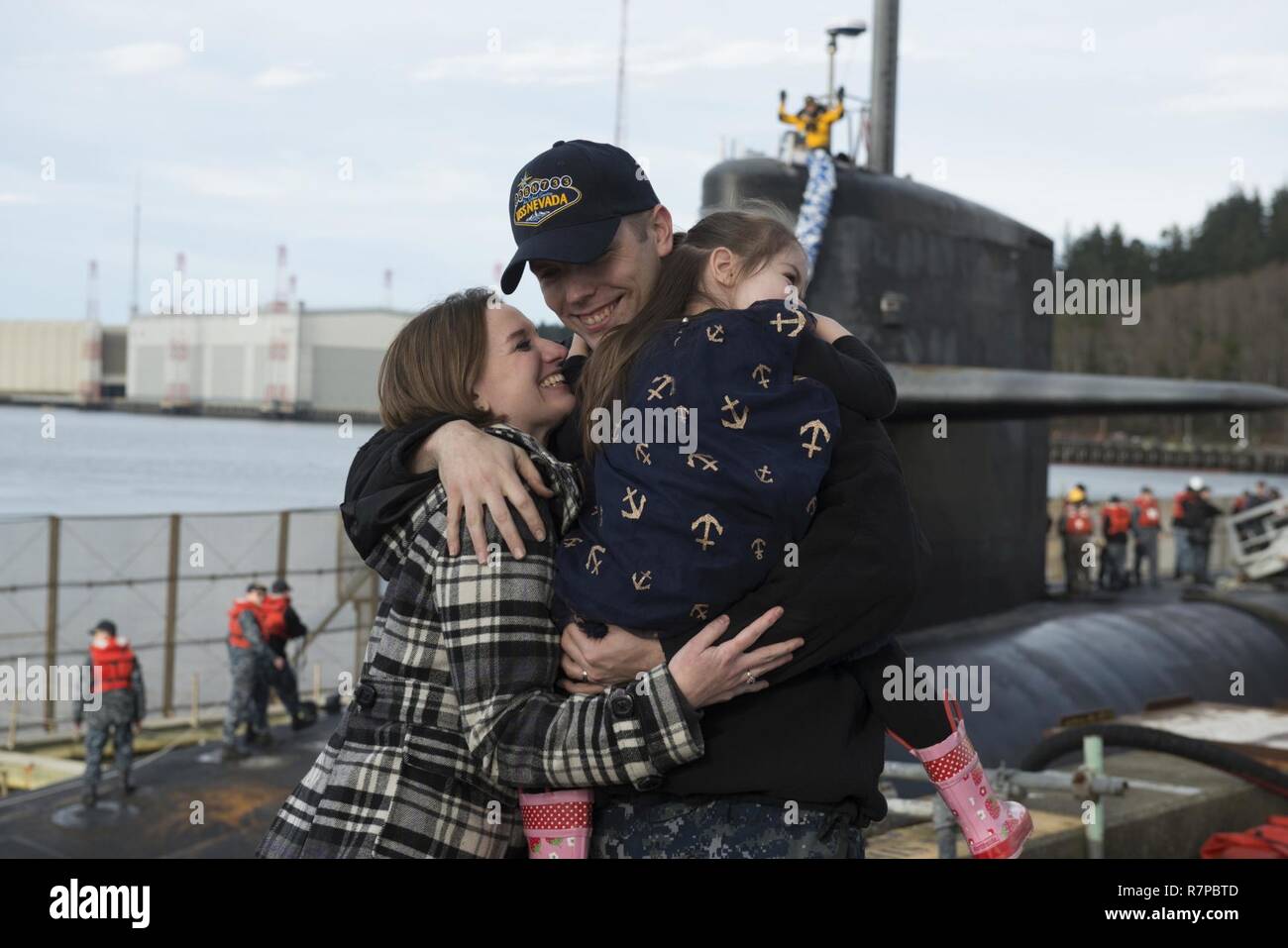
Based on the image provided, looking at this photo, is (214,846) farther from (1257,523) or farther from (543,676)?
(1257,523)

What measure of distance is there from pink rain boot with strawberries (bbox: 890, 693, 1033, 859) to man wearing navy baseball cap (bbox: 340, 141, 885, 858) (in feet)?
0.87

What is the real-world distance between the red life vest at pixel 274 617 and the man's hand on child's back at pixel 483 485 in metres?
10.9

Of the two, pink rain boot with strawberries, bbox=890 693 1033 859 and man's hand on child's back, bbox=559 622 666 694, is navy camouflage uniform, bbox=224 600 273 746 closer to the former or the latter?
pink rain boot with strawberries, bbox=890 693 1033 859

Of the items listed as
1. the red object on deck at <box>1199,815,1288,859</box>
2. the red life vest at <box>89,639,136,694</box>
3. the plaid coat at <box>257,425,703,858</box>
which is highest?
the plaid coat at <box>257,425,703,858</box>

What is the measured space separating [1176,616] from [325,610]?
11.1m

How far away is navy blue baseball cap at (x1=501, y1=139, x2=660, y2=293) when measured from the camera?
2217mm

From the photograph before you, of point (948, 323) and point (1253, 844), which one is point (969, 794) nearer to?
point (1253, 844)

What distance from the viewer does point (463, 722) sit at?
→ 2.04 m

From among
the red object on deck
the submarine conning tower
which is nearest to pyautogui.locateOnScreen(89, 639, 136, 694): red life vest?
the submarine conning tower

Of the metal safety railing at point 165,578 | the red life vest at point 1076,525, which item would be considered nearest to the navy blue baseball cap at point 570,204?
the metal safety railing at point 165,578

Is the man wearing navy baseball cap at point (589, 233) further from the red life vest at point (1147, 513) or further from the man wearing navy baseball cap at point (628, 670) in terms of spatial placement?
the red life vest at point (1147, 513)

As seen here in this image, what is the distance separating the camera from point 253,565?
18.2 metres

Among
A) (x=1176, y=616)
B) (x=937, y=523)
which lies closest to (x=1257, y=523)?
(x=1176, y=616)

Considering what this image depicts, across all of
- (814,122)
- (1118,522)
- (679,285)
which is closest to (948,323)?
(814,122)
